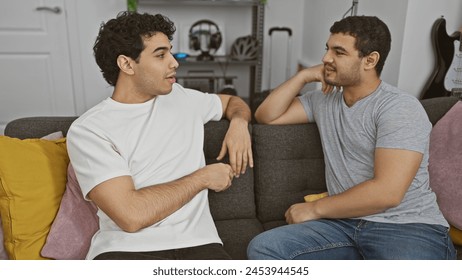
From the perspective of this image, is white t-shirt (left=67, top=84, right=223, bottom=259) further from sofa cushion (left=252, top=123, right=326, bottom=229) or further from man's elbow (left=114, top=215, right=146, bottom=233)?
sofa cushion (left=252, top=123, right=326, bottom=229)

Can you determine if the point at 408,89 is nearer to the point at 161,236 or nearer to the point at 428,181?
the point at 428,181

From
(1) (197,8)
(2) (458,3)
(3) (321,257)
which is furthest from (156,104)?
(1) (197,8)

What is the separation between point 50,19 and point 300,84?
2.06 metres

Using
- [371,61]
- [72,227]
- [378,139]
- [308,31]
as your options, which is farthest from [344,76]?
[308,31]

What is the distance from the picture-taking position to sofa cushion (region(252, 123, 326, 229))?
1330 millimetres

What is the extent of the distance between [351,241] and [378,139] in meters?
0.28

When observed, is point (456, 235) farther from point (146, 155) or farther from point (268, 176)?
point (146, 155)

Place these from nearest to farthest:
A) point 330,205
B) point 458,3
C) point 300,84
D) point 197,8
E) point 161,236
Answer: point 161,236
point 330,205
point 300,84
point 458,3
point 197,8

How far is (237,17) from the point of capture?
3018mm

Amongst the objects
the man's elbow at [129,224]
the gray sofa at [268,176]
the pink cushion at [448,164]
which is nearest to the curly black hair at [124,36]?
the gray sofa at [268,176]

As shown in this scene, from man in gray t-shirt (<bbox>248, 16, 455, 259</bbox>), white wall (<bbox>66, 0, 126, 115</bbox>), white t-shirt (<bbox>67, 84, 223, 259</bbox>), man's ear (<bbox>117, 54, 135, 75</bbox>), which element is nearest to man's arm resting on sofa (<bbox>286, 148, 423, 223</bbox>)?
man in gray t-shirt (<bbox>248, 16, 455, 259</bbox>)

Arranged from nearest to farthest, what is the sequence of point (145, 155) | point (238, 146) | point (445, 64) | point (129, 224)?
point (129, 224), point (145, 155), point (238, 146), point (445, 64)

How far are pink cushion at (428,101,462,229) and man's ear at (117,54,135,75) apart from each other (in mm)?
920

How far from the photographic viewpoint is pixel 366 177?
3.74ft
